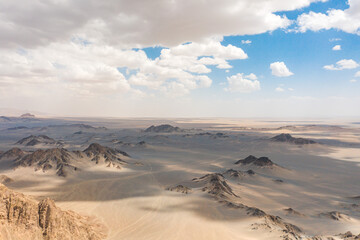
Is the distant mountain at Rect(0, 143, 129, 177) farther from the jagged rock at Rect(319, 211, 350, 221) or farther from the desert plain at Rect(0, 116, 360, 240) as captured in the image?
the jagged rock at Rect(319, 211, 350, 221)

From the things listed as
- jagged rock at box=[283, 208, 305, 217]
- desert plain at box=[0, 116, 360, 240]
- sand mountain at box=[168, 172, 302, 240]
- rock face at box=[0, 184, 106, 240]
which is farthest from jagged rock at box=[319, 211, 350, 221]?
rock face at box=[0, 184, 106, 240]

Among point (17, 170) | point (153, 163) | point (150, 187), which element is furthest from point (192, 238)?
point (17, 170)

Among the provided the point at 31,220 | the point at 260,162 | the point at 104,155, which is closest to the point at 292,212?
the point at 31,220

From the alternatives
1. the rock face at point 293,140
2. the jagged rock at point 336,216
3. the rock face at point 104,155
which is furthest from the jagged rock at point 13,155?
the rock face at point 293,140

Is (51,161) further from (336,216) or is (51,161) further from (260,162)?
(336,216)

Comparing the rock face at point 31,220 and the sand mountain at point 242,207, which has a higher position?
the rock face at point 31,220

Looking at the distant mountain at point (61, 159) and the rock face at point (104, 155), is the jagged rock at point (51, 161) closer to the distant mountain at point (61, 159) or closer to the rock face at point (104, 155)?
the distant mountain at point (61, 159)
